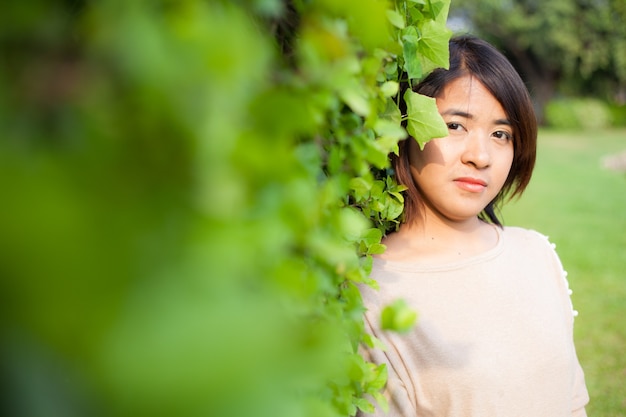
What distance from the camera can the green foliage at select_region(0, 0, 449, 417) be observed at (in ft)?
1.09

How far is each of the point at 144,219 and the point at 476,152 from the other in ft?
5.43

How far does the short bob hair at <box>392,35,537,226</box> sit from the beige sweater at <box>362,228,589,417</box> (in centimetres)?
30

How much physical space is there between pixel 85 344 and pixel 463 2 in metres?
30.6

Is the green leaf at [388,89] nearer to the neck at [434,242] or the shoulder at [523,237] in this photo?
the neck at [434,242]

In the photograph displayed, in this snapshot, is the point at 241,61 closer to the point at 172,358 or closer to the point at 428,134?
the point at 172,358

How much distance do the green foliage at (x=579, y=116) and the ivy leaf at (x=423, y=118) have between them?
29750 millimetres

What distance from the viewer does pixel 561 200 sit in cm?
1127

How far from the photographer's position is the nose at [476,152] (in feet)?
6.07

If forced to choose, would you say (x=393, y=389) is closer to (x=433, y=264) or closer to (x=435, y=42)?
(x=433, y=264)

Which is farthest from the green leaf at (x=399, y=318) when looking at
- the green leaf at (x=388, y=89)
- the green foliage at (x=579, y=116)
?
the green foliage at (x=579, y=116)

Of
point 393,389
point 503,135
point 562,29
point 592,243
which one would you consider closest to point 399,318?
point 393,389

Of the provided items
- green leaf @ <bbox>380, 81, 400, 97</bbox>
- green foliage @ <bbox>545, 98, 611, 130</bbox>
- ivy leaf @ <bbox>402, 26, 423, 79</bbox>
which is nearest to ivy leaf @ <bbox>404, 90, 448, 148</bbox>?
ivy leaf @ <bbox>402, 26, 423, 79</bbox>

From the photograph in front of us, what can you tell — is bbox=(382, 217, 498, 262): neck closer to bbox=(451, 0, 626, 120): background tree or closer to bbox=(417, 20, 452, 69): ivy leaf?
bbox=(417, 20, 452, 69): ivy leaf

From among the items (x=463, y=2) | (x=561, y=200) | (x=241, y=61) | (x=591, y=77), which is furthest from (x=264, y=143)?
(x=591, y=77)
